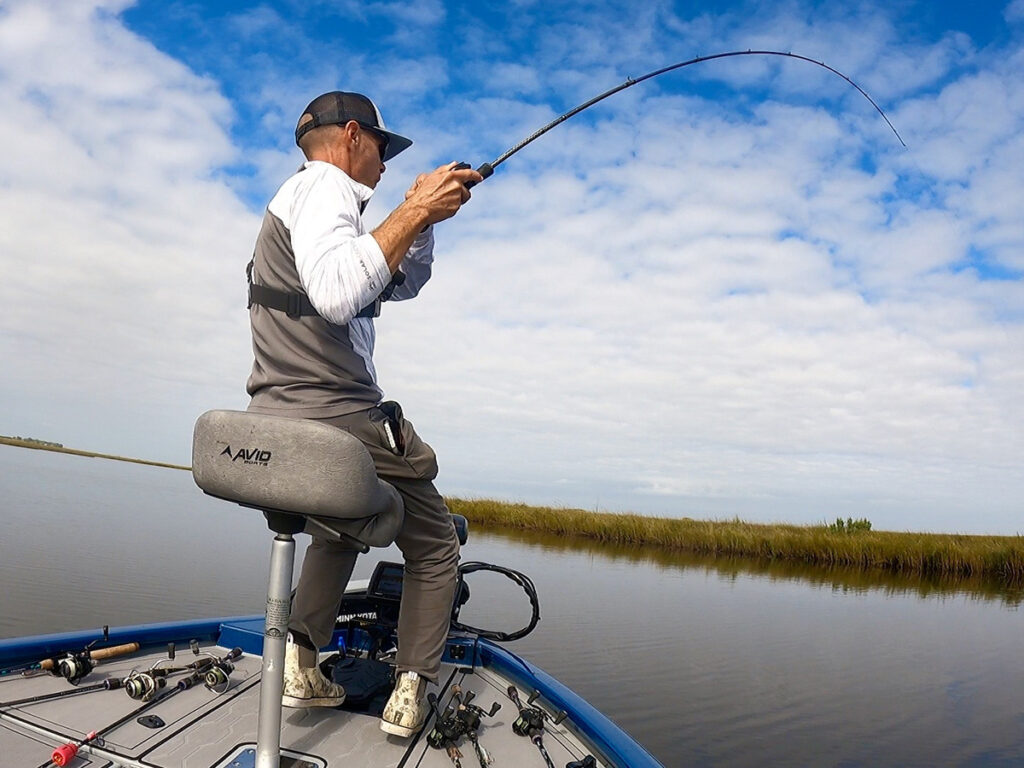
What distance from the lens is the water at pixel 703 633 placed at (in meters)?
6.09

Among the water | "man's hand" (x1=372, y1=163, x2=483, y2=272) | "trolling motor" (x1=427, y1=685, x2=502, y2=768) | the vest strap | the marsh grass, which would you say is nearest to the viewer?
"man's hand" (x1=372, y1=163, x2=483, y2=272)

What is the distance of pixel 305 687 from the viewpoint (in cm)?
225

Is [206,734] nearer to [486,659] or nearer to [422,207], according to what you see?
[486,659]

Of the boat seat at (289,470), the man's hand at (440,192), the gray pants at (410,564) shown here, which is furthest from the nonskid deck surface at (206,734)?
the man's hand at (440,192)

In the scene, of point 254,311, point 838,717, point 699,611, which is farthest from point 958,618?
point 254,311

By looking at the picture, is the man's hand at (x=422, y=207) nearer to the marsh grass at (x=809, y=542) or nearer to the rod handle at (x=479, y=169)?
the rod handle at (x=479, y=169)

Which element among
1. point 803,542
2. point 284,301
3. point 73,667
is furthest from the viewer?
point 803,542

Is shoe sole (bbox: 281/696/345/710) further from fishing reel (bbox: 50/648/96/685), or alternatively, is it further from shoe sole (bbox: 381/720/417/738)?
fishing reel (bbox: 50/648/96/685)

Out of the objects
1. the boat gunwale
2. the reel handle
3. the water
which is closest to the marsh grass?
the water

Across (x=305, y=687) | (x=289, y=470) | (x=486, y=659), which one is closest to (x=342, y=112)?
(x=289, y=470)

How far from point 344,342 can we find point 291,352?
0.52 ft

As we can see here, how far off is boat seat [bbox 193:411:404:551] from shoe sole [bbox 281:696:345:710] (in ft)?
2.79

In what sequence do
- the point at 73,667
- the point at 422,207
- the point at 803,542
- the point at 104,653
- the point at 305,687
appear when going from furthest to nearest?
the point at 803,542
the point at 104,653
the point at 73,667
the point at 305,687
the point at 422,207

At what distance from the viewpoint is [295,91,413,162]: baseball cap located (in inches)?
86.7
